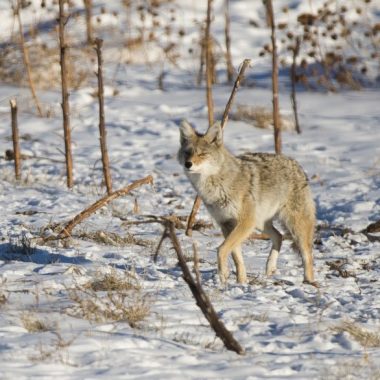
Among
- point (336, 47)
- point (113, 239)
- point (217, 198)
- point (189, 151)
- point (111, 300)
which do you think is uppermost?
point (336, 47)

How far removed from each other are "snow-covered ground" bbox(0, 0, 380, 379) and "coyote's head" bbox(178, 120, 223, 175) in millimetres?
1017

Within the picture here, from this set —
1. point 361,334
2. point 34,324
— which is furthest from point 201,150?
point 34,324

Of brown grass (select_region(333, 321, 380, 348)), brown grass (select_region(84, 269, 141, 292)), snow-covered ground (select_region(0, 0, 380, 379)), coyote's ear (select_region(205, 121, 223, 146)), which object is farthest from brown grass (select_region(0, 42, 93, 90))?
brown grass (select_region(333, 321, 380, 348))

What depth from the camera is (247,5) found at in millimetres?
24016

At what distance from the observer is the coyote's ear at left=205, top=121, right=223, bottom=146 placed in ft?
27.0

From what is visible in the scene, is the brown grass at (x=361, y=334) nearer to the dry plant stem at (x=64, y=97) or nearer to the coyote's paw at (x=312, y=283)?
the coyote's paw at (x=312, y=283)

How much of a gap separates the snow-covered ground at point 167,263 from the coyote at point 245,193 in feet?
0.99

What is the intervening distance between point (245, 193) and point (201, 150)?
2.01ft

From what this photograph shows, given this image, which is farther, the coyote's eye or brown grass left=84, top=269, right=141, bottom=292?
the coyote's eye

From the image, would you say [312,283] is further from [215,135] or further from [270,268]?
[215,135]

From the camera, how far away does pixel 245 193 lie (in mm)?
7883

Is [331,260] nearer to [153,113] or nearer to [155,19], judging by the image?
[153,113]

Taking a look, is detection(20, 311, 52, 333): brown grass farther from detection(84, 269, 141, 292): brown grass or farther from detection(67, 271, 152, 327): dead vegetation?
detection(84, 269, 141, 292): brown grass

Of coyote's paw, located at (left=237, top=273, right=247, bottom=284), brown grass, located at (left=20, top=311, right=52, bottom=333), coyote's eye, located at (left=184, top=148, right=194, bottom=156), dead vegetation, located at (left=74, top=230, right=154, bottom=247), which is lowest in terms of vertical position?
coyote's paw, located at (left=237, top=273, right=247, bottom=284)
